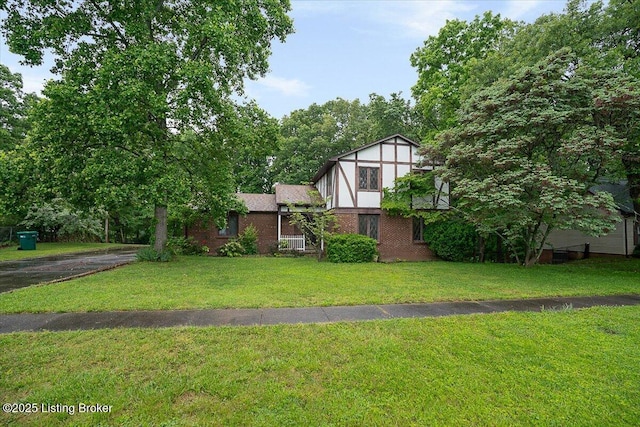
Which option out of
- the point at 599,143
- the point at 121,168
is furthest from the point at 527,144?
the point at 121,168

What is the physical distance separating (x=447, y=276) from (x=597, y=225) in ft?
15.6

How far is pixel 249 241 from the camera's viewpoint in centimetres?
1694

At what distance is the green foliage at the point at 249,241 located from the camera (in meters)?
16.8

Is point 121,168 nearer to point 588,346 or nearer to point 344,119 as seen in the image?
point 588,346

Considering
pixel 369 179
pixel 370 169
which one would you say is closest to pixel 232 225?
pixel 369 179

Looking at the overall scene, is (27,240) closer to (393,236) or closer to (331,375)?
(393,236)

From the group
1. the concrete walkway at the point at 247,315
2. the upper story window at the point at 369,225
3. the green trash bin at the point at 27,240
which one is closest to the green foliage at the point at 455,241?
the upper story window at the point at 369,225

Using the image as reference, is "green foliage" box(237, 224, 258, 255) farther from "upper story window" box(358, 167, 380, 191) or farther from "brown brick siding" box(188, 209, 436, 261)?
"upper story window" box(358, 167, 380, 191)

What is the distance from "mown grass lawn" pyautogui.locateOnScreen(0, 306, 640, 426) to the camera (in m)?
2.63

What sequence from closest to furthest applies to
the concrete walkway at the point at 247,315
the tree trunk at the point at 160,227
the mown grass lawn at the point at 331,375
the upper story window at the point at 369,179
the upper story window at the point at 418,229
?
the mown grass lawn at the point at 331,375 < the concrete walkway at the point at 247,315 < the tree trunk at the point at 160,227 < the upper story window at the point at 369,179 < the upper story window at the point at 418,229

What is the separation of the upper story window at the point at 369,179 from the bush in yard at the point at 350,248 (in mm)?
2720

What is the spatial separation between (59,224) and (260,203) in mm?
17604

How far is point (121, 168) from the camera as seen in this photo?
9977mm

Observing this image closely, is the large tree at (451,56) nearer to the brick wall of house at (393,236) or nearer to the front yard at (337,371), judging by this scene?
the brick wall of house at (393,236)
